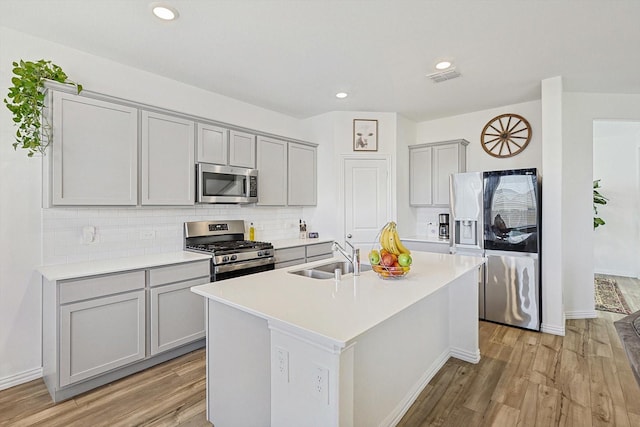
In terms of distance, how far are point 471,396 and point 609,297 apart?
383 centimetres

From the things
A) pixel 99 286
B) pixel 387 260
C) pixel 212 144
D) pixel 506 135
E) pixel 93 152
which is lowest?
pixel 99 286

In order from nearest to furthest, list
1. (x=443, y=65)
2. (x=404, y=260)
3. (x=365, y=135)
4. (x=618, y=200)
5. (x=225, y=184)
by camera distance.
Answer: (x=404, y=260), (x=443, y=65), (x=225, y=184), (x=365, y=135), (x=618, y=200)

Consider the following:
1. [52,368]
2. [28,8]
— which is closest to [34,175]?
[28,8]

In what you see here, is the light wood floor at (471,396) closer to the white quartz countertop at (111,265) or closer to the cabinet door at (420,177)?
the white quartz countertop at (111,265)

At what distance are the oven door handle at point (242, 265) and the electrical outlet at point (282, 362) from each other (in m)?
1.78

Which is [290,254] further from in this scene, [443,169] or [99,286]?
[443,169]

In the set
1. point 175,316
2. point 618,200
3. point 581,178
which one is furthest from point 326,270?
point 618,200

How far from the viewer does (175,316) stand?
276cm

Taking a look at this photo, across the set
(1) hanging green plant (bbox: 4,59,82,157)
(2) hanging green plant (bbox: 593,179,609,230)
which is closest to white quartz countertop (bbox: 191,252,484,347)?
(1) hanging green plant (bbox: 4,59,82,157)

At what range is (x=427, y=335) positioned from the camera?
95.6 inches

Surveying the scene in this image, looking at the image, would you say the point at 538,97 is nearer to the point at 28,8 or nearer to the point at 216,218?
the point at 216,218

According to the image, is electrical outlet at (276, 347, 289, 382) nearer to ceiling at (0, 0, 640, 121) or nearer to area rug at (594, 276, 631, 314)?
ceiling at (0, 0, 640, 121)

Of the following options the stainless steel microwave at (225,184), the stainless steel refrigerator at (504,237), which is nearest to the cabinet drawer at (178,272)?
the stainless steel microwave at (225,184)

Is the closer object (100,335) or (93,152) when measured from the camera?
(100,335)
